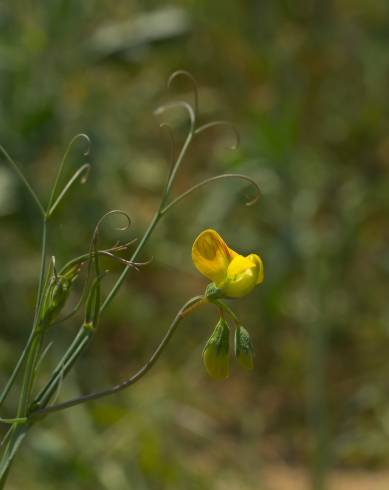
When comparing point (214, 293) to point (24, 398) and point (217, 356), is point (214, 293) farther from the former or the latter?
point (24, 398)

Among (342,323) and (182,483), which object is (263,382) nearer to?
(342,323)

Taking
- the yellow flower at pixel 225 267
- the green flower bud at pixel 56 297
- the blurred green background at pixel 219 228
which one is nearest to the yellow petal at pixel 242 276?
the yellow flower at pixel 225 267

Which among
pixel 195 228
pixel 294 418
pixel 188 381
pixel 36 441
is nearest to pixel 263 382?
pixel 294 418

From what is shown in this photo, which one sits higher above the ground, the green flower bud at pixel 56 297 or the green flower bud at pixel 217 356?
the green flower bud at pixel 56 297

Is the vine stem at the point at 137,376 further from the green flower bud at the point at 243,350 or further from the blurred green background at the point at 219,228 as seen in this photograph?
the blurred green background at the point at 219,228

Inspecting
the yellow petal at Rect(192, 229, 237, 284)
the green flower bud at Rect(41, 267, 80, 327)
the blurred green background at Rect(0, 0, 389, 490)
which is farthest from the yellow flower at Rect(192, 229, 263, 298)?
the blurred green background at Rect(0, 0, 389, 490)
